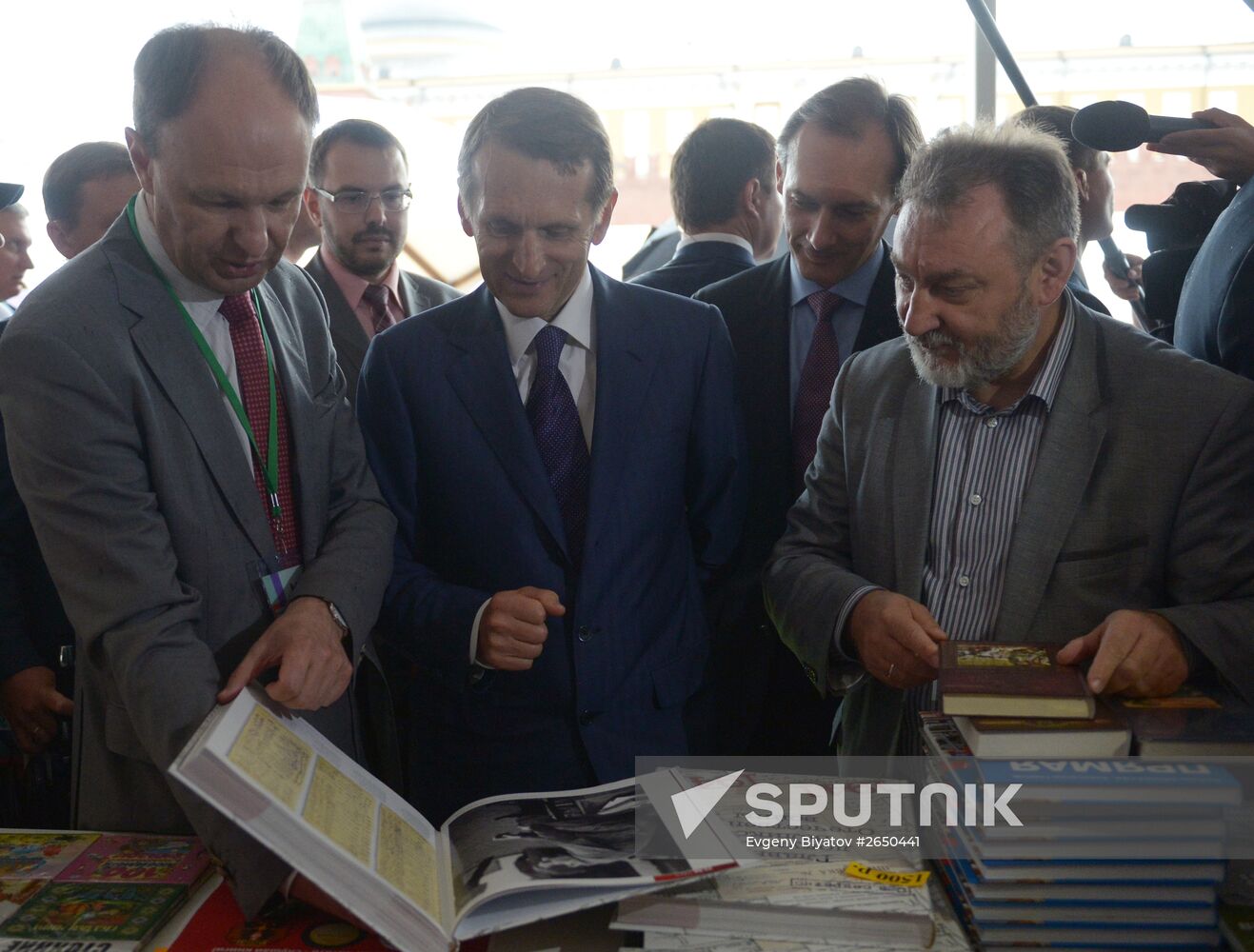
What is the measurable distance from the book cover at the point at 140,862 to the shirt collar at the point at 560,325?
87cm

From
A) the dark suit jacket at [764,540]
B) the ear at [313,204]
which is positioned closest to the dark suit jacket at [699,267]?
the dark suit jacket at [764,540]

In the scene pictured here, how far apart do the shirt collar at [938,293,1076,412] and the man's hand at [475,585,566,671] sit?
70cm

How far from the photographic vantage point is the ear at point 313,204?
3186 mm

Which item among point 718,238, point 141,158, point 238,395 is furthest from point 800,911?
point 718,238

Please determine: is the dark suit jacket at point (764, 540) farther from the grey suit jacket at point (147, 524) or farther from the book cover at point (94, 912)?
the book cover at point (94, 912)

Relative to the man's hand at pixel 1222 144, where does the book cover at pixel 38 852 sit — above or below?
below

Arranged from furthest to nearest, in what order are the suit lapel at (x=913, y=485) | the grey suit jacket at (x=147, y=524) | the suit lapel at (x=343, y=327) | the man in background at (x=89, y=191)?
1. the suit lapel at (x=343, y=327)
2. the man in background at (x=89, y=191)
3. the suit lapel at (x=913, y=485)
4. the grey suit jacket at (x=147, y=524)

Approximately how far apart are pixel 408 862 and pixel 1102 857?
2.32 ft

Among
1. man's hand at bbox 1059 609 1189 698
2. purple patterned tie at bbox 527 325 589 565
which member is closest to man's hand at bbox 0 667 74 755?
purple patterned tie at bbox 527 325 589 565

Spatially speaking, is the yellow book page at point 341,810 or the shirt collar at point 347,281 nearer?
the yellow book page at point 341,810

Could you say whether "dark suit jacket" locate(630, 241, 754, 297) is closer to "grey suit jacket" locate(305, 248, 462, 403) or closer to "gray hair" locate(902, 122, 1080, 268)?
"grey suit jacket" locate(305, 248, 462, 403)

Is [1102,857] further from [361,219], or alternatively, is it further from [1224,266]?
[361,219]

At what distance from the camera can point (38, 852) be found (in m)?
1.42

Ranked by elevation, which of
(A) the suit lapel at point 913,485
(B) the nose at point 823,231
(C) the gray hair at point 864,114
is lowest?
(A) the suit lapel at point 913,485
